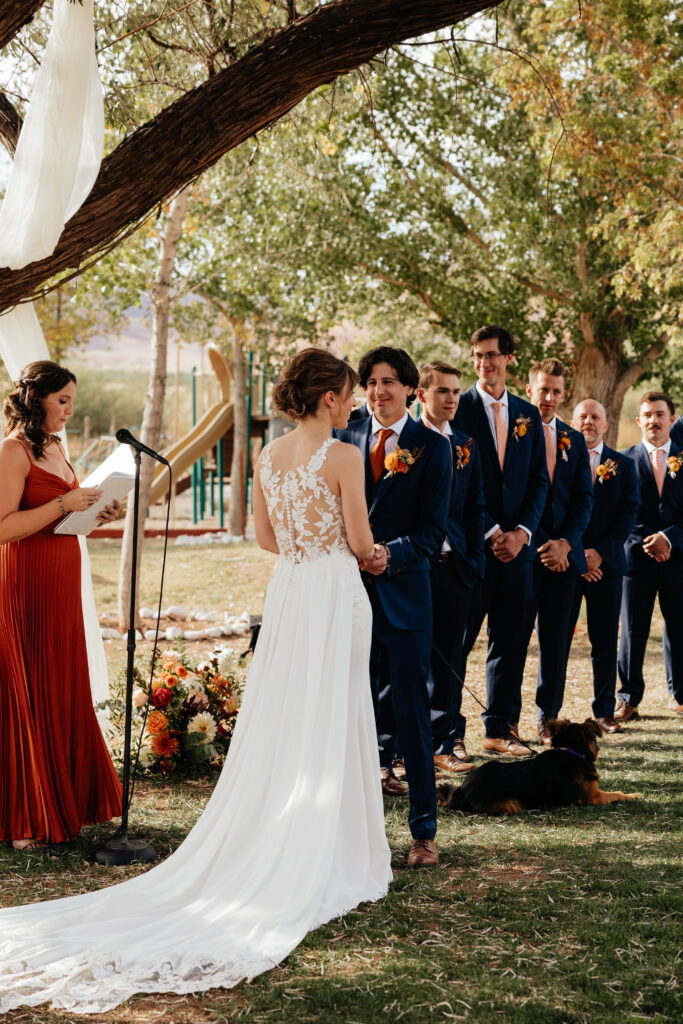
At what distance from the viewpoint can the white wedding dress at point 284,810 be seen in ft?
11.7

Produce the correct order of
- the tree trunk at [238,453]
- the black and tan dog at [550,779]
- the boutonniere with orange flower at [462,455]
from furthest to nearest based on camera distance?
the tree trunk at [238,453] → the boutonniere with orange flower at [462,455] → the black and tan dog at [550,779]

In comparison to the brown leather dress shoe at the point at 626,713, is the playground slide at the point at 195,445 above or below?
above

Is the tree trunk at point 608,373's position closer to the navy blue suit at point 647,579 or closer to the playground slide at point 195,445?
the navy blue suit at point 647,579

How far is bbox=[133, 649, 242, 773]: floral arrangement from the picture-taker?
236 inches

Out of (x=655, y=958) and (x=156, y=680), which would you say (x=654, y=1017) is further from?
(x=156, y=680)

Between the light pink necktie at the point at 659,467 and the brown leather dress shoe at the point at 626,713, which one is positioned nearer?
the brown leather dress shoe at the point at 626,713

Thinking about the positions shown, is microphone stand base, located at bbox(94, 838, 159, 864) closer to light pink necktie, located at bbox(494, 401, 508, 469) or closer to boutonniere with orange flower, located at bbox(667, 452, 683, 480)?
light pink necktie, located at bbox(494, 401, 508, 469)

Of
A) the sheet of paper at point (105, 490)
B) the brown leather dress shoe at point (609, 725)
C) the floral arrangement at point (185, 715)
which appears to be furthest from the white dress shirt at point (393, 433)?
the brown leather dress shoe at point (609, 725)

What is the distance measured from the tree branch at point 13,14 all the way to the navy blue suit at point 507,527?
3.63 m

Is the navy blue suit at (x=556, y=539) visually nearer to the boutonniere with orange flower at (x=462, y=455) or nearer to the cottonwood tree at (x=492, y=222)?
the boutonniere with orange flower at (x=462, y=455)

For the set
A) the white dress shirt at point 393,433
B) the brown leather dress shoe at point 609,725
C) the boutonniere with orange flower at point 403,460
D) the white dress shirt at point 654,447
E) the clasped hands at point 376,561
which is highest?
the white dress shirt at point 654,447

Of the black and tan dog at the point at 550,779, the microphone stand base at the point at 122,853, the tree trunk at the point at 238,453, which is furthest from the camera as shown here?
the tree trunk at the point at 238,453

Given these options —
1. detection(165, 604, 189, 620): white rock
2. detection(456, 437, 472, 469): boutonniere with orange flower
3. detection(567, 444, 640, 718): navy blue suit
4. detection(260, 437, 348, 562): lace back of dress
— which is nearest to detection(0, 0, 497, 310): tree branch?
detection(260, 437, 348, 562): lace back of dress

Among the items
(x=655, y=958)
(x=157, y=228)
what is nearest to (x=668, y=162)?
(x=157, y=228)
